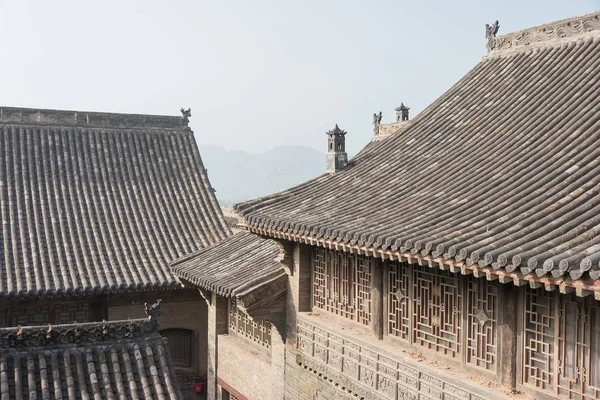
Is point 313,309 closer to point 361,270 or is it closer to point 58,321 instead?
point 361,270

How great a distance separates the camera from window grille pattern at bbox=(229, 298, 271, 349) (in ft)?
49.8

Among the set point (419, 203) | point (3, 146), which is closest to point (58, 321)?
point (3, 146)

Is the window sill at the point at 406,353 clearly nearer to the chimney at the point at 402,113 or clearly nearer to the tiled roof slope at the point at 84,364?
the tiled roof slope at the point at 84,364

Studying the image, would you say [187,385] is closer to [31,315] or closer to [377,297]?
[31,315]

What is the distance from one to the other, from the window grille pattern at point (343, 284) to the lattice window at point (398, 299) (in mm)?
541

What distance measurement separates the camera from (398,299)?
35.3 feet

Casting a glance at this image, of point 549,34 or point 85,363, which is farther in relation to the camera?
point 549,34

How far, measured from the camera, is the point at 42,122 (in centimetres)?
2231

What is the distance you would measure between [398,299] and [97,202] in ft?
40.7

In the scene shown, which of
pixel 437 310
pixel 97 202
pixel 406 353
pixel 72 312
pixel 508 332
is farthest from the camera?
pixel 97 202

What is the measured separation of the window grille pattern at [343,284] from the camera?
11.7 meters

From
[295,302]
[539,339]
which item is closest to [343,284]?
[295,302]

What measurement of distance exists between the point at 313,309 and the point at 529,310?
5.65m

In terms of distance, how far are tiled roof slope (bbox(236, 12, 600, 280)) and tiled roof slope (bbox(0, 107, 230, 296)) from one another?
20.8 ft
